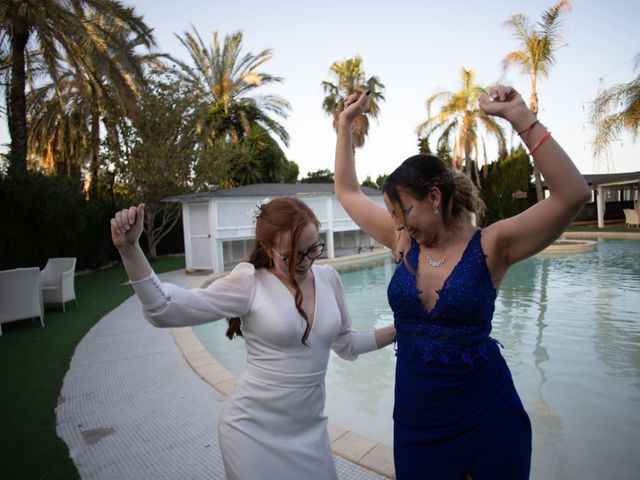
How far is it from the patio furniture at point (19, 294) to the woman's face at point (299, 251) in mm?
6636

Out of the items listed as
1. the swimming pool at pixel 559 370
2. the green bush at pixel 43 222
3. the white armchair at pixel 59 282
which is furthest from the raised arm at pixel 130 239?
the green bush at pixel 43 222

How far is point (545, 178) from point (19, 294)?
26.1ft

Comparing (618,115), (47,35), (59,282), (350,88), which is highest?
(350,88)

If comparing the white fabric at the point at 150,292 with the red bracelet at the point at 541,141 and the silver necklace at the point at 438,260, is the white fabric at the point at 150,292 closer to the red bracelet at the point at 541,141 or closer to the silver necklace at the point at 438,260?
the silver necklace at the point at 438,260

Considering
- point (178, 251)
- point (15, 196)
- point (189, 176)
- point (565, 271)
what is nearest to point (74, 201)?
point (15, 196)

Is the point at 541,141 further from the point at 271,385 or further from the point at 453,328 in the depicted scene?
the point at 271,385

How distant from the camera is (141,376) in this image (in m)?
4.85

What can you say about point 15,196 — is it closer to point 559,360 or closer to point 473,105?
point 559,360

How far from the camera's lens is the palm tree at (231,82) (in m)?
28.5

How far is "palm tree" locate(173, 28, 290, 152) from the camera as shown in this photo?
2845cm

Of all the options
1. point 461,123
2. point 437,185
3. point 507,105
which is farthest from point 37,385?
point 461,123

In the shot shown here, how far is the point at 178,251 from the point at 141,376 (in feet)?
62.2

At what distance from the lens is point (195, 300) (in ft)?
5.42

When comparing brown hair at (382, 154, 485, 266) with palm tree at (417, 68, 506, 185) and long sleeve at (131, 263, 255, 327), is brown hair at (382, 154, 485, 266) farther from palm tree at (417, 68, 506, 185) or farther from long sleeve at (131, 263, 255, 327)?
palm tree at (417, 68, 506, 185)
